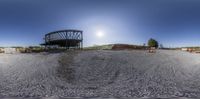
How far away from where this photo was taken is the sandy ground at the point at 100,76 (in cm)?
1141

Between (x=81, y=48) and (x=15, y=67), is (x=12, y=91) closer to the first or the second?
(x=15, y=67)

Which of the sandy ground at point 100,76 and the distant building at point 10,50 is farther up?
the distant building at point 10,50

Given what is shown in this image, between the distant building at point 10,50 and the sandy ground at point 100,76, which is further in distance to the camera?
the distant building at point 10,50

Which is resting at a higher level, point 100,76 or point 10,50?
point 10,50

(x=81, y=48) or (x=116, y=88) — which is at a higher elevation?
(x=81, y=48)

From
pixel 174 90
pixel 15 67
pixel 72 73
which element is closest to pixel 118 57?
pixel 72 73

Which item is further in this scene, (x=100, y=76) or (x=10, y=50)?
(x=10, y=50)

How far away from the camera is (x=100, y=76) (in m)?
14.9

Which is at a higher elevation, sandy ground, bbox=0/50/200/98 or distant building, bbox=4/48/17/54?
distant building, bbox=4/48/17/54

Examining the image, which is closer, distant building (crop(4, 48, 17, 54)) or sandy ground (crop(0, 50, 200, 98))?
sandy ground (crop(0, 50, 200, 98))

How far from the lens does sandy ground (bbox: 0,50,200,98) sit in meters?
11.4

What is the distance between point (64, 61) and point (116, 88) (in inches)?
271

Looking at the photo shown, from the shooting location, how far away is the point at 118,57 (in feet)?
64.3

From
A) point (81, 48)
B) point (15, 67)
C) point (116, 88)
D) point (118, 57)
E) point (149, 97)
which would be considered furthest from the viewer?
point (81, 48)
